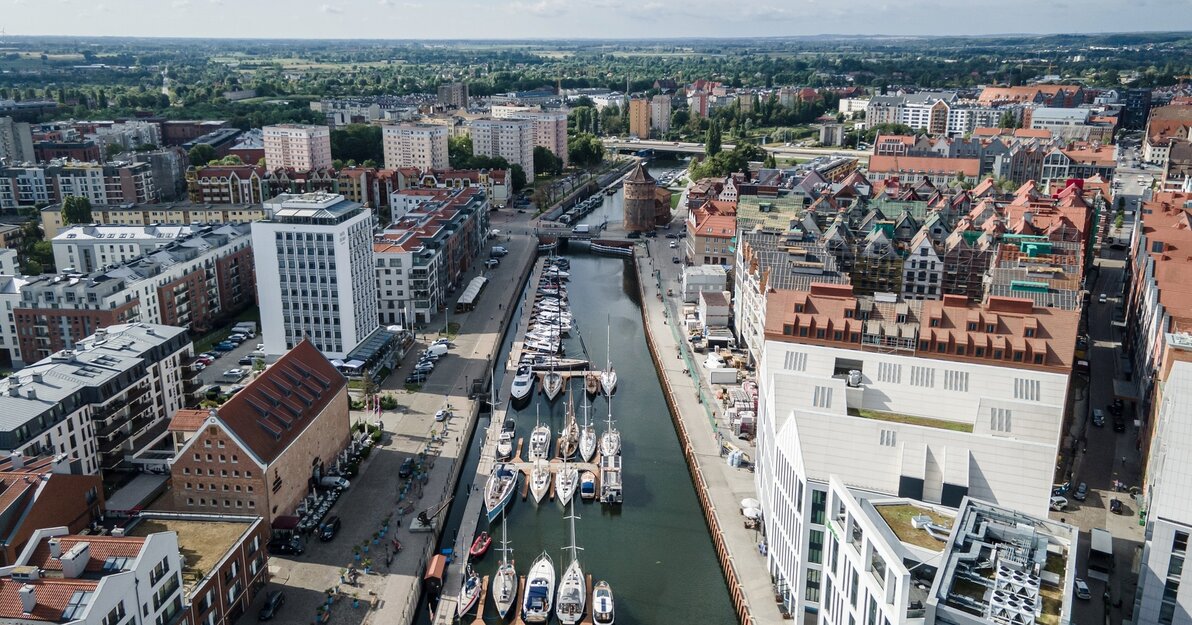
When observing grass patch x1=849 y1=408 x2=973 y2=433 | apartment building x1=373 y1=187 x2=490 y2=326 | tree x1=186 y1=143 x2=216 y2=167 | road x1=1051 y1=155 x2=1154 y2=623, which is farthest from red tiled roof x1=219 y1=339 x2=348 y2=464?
tree x1=186 y1=143 x2=216 y2=167

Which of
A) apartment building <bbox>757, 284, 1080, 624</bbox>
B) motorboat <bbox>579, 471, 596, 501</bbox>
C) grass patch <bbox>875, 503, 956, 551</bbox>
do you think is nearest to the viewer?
grass patch <bbox>875, 503, 956, 551</bbox>

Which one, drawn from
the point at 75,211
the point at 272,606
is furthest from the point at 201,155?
the point at 272,606

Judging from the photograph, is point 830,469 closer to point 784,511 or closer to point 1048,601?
point 784,511

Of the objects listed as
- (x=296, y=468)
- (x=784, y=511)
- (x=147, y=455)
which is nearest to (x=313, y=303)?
(x=147, y=455)

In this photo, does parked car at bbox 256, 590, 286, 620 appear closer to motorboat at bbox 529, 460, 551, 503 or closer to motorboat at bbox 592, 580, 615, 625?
motorboat at bbox 592, 580, 615, 625

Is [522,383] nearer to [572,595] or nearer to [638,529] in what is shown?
[638,529]

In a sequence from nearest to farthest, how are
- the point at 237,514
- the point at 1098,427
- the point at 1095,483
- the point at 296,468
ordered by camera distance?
the point at 237,514, the point at 296,468, the point at 1095,483, the point at 1098,427
